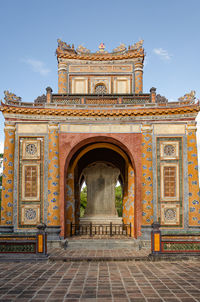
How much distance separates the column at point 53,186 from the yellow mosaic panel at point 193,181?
678 cm

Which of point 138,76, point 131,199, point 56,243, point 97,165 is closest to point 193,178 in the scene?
point 131,199

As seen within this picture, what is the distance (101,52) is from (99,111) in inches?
277

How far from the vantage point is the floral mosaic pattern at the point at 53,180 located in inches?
549

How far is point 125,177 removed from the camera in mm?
17812

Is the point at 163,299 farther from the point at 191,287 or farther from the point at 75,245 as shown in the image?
the point at 75,245

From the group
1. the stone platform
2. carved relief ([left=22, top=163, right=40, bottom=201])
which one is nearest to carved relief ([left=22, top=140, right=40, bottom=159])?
→ carved relief ([left=22, top=163, right=40, bottom=201])

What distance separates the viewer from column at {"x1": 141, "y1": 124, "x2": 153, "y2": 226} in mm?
13969

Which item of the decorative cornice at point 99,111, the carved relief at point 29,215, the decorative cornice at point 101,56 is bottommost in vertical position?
the carved relief at point 29,215

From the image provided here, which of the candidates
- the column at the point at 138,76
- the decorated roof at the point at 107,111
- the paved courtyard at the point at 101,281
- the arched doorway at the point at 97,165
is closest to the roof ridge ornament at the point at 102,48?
the column at the point at 138,76

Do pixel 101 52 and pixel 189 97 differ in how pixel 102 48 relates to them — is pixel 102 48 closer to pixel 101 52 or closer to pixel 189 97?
pixel 101 52

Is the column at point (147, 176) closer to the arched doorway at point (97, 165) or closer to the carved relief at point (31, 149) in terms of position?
the arched doorway at point (97, 165)

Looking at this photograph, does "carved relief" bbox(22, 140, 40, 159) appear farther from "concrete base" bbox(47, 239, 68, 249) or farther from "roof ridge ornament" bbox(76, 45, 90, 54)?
"roof ridge ornament" bbox(76, 45, 90, 54)

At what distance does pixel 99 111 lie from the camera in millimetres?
14750

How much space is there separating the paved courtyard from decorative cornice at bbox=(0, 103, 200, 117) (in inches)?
292
